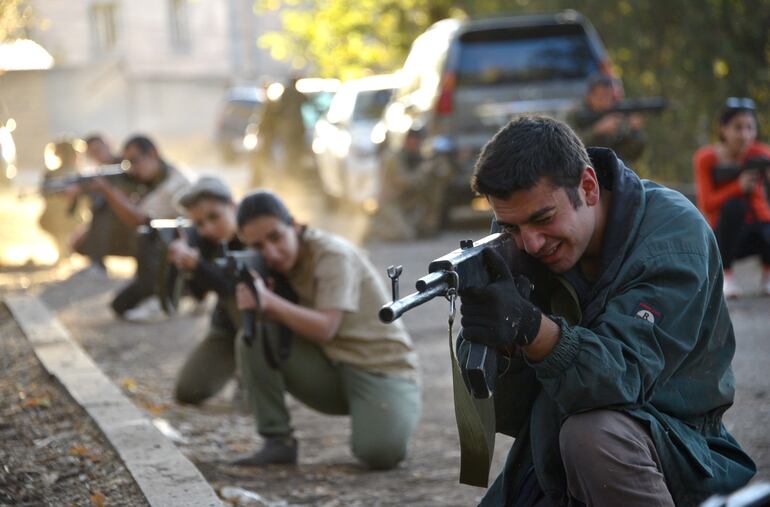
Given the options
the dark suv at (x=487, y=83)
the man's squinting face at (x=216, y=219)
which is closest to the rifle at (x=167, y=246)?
the man's squinting face at (x=216, y=219)

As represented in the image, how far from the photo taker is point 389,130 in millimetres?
13961

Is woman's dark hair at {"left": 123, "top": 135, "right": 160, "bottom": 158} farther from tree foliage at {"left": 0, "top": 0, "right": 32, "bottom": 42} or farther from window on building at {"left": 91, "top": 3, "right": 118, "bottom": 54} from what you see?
window on building at {"left": 91, "top": 3, "right": 118, "bottom": 54}

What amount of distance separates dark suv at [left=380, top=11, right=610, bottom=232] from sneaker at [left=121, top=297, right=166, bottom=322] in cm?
384

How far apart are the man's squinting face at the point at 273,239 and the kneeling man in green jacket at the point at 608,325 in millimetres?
2115

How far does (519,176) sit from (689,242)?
1.45 feet

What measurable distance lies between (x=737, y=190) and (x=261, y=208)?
3.89 m

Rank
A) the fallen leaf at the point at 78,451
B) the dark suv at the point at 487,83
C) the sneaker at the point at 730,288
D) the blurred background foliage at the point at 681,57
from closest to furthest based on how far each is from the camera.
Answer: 1. the fallen leaf at the point at 78,451
2. the sneaker at the point at 730,288
3. the dark suv at the point at 487,83
4. the blurred background foliage at the point at 681,57

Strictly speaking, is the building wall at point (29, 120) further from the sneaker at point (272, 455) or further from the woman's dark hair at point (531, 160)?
the woman's dark hair at point (531, 160)

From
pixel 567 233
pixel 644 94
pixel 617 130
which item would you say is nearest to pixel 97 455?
pixel 567 233

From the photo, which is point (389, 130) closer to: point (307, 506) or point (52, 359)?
point (52, 359)

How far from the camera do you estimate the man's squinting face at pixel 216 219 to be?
6531mm

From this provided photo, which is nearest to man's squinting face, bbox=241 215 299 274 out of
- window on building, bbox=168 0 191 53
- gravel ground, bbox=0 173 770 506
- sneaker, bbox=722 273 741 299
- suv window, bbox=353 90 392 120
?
gravel ground, bbox=0 173 770 506

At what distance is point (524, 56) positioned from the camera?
1216cm

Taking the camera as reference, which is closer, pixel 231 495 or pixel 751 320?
pixel 231 495
